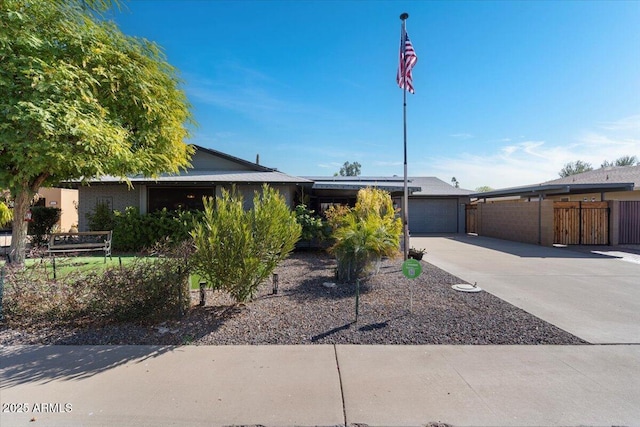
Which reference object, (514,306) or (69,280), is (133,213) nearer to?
(69,280)

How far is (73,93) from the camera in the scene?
18.0ft

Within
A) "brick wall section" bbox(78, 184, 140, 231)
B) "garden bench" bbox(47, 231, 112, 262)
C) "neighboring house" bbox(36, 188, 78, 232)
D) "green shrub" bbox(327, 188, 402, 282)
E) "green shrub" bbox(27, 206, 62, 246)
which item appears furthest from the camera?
"neighboring house" bbox(36, 188, 78, 232)

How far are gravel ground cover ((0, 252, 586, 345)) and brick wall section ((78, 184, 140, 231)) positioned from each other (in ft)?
29.5

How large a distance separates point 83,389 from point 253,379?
1.64 meters

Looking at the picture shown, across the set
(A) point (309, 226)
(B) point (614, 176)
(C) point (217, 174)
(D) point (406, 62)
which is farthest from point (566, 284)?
(B) point (614, 176)

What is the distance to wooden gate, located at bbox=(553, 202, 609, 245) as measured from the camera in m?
14.7

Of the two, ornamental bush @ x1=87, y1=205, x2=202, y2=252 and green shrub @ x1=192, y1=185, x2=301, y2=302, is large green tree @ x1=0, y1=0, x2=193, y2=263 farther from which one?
ornamental bush @ x1=87, y1=205, x2=202, y2=252

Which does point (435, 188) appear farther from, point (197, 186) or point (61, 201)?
point (61, 201)

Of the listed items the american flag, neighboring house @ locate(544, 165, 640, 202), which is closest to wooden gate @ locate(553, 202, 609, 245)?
neighboring house @ locate(544, 165, 640, 202)

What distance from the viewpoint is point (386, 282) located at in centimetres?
723

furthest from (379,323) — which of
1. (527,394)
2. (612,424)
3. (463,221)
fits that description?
(463,221)

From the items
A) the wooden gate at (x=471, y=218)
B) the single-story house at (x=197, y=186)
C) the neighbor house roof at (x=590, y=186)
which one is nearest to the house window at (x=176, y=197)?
the single-story house at (x=197, y=186)

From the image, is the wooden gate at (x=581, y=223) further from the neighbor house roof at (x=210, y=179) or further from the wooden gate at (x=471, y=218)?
the neighbor house roof at (x=210, y=179)

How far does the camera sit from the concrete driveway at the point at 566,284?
4730 millimetres
